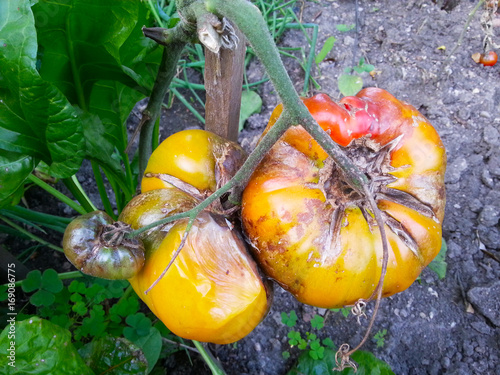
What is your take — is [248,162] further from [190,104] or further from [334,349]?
[190,104]

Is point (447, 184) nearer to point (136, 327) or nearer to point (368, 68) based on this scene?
point (368, 68)

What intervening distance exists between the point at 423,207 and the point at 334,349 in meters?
0.82

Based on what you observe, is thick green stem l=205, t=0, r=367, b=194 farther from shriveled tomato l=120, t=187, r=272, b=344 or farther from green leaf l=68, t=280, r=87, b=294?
green leaf l=68, t=280, r=87, b=294

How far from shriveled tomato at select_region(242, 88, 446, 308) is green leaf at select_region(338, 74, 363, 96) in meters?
0.93

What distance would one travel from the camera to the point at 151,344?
55.6 inches

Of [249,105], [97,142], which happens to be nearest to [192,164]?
[97,142]

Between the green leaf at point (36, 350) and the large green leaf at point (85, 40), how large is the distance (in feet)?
2.52

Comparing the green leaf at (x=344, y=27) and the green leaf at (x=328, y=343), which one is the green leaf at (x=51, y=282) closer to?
the green leaf at (x=328, y=343)

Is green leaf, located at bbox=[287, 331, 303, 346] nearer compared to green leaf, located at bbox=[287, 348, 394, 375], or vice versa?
green leaf, located at bbox=[287, 348, 394, 375]

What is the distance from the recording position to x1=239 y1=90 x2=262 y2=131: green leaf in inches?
85.6

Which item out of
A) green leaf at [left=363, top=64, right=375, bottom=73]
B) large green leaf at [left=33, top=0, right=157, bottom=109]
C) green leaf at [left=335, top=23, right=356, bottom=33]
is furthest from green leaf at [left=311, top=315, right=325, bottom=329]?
green leaf at [left=335, top=23, right=356, bottom=33]

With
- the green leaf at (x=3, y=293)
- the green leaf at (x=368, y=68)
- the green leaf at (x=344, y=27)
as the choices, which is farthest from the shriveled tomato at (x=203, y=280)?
the green leaf at (x=344, y=27)

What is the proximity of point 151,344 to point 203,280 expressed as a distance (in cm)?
62

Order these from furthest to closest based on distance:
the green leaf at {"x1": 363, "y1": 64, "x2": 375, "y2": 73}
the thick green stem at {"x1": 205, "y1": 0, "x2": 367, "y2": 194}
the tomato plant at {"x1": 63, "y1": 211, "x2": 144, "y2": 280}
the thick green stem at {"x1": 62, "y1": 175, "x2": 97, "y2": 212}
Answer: the green leaf at {"x1": 363, "y1": 64, "x2": 375, "y2": 73} < the thick green stem at {"x1": 62, "y1": 175, "x2": 97, "y2": 212} < the tomato plant at {"x1": 63, "y1": 211, "x2": 144, "y2": 280} < the thick green stem at {"x1": 205, "y1": 0, "x2": 367, "y2": 194}
